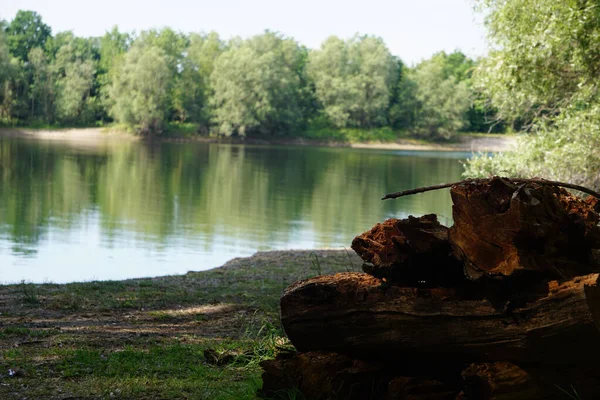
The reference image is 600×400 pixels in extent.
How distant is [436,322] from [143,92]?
90661 millimetres

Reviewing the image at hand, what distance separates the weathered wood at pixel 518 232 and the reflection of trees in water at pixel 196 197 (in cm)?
1811

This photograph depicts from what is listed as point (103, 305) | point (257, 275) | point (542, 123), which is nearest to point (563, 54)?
point (542, 123)

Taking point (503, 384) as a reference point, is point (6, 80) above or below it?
above

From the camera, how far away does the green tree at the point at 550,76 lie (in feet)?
48.6

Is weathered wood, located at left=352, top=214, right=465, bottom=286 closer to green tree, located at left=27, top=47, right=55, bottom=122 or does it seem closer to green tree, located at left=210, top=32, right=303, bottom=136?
green tree, located at left=210, top=32, right=303, bottom=136

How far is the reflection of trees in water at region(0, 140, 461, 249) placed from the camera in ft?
80.6

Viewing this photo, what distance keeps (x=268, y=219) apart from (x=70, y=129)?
72704 mm

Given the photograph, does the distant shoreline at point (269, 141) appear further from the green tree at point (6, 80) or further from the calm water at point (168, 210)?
the calm water at point (168, 210)

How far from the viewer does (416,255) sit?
177 inches

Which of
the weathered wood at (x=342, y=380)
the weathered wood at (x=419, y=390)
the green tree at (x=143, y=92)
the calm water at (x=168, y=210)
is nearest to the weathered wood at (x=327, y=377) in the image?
the weathered wood at (x=342, y=380)

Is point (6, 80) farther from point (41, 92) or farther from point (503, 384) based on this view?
point (503, 384)

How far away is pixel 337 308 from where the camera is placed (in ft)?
15.4

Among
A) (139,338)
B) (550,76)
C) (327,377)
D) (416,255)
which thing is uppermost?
(550,76)

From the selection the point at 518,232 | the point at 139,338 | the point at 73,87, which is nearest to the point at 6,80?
the point at 73,87
